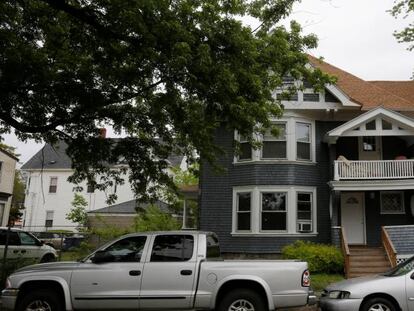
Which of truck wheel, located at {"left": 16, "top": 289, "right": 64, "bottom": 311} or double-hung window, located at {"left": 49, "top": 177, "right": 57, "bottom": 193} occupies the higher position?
double-hung window, located at {"left": 49, "top": 177, "right": 57, "bottom": 193}

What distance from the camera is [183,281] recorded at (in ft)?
28.4

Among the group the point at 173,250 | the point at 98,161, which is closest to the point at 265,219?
the point at 98,161

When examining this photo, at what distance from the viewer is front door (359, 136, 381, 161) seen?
21.2 metres

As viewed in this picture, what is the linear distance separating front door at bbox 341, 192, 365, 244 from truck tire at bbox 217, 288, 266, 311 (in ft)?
42.4

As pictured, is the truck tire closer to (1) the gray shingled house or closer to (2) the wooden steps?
(2) the wooden steps

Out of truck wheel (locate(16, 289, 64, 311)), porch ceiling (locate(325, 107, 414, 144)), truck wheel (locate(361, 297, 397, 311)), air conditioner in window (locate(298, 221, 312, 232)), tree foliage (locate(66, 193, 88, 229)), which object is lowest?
truck wheel (locate(16, 289, 64, 311))

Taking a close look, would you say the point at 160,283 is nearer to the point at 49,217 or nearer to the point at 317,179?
the point at 317,179

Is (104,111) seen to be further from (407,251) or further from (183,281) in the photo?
(407,251)

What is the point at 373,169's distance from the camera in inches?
764

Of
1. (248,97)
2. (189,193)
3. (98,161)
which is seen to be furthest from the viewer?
(189,193)

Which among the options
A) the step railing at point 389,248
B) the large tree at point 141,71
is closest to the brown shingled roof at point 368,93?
the step railing at point 389,248

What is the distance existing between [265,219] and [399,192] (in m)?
5.90

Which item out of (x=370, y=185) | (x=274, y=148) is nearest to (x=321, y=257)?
(x=370, y=185)

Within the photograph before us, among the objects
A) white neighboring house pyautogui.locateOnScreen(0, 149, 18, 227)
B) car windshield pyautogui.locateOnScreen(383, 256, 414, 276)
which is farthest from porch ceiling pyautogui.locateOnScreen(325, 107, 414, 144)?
white neighboring house pyautogui.locateOnScreen(0, 149, 18, 227)
